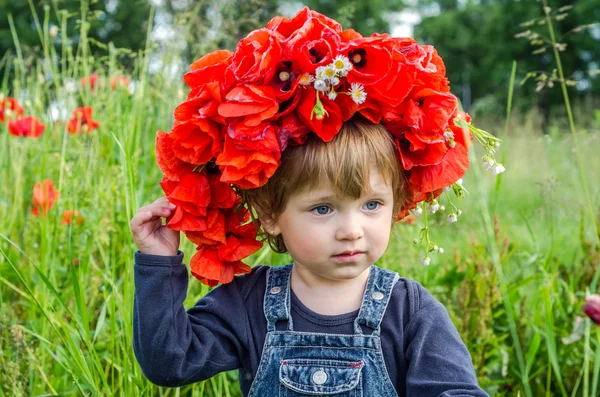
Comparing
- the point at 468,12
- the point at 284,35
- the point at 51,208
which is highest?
the point at 468,12

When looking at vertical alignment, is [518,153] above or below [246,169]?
above

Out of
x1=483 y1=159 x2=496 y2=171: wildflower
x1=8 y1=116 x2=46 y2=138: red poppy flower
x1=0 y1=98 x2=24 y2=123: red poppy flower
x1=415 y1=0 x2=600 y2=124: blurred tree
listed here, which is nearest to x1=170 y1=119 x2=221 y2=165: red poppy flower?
x1=483 y1=159 x2=496 y2=171: wildflower

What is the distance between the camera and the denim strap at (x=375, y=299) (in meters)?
1.51

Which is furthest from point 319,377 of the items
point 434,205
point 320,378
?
point 434,205

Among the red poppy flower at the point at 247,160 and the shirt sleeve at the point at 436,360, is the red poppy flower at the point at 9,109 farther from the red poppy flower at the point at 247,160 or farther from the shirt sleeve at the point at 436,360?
the shirt sleeve at the point at 436,360

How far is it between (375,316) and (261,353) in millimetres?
272

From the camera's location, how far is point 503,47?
83.5 ft

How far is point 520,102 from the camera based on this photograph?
21.6 metres

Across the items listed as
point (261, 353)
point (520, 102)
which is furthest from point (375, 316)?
point (520, 102)

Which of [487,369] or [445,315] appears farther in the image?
[487,369]

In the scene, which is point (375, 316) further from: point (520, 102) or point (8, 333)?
point (520, 102)

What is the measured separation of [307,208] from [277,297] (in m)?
0.27

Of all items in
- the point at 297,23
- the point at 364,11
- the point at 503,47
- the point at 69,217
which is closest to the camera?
the point at 297,23

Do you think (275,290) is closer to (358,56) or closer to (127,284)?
(127,284)
